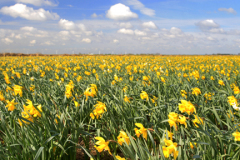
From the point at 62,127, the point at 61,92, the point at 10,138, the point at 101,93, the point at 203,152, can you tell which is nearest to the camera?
the point at 203,152

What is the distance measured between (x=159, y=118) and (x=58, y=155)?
1.46m

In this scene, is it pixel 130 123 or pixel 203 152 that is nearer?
pixel 203 152

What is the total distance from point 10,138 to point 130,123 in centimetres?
149

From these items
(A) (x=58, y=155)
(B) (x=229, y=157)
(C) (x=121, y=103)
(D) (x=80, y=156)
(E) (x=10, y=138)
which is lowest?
(D) (x=80, y=156)

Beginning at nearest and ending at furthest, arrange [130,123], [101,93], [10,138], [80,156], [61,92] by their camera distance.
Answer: [10,138] < [80,156] < [130,123] < [101,93] < [61,92]

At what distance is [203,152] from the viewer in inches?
63.4

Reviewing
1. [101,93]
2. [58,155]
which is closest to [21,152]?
[58,155]

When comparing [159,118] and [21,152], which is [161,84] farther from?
[21,152]

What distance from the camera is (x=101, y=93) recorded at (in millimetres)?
3154

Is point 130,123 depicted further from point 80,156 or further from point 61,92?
point 61,92

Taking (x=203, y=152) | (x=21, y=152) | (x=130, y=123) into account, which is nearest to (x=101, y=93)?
(x=130, y=123)

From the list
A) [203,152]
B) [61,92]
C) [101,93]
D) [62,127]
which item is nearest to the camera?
[203,152]

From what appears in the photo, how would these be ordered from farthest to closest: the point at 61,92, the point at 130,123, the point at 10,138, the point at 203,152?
the point at 61,92 < the point at 130,123 < the point at 10,138 < the point at 203,152

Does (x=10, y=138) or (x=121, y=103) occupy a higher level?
(x=121, y=103)
